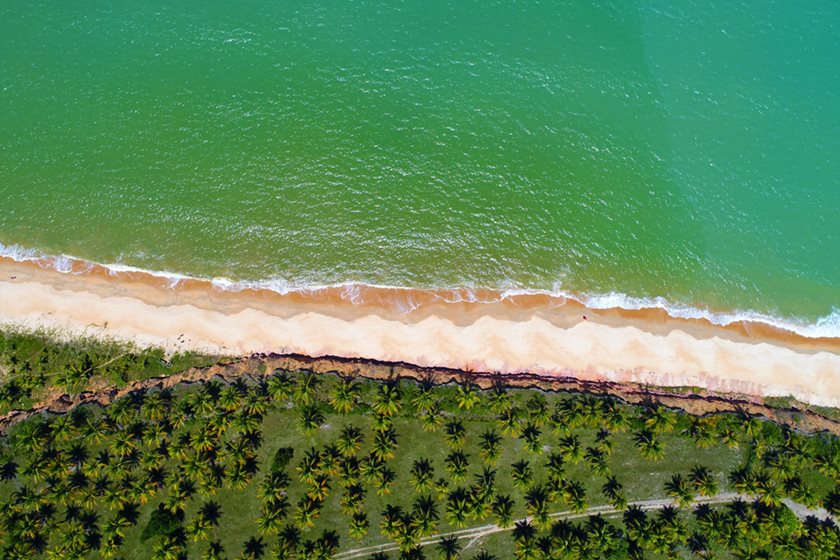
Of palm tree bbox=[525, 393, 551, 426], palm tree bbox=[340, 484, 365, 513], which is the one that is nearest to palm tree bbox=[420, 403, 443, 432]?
palm tree bbox=[340, 484, 365, 513]

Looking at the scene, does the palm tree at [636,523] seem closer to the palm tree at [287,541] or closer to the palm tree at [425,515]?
the palm tree at [425,515]

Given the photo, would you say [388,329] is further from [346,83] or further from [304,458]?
[346,83]

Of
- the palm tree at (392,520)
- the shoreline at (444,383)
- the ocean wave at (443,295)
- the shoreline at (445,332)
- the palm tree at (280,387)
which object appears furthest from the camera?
the ocean wave at (443,295)

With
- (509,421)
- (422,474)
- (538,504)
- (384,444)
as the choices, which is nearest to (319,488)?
(384,444)

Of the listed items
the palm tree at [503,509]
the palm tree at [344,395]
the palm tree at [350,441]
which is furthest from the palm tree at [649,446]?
the palm tree at [344,395]

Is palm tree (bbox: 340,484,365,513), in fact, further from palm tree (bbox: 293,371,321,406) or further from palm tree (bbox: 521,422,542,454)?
palm tree (bbox: 521,422,542,454)

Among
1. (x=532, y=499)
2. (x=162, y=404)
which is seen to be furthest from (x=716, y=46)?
(x=162, y=404)
